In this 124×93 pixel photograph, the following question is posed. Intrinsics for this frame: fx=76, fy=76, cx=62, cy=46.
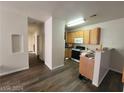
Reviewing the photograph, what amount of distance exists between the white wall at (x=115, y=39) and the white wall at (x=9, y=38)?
3.96 meters

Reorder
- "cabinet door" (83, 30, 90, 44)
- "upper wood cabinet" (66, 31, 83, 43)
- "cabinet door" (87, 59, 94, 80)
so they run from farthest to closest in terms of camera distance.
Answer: "upper wood cabinet" (66, 31, 83, 43) → "cabinet door" (83, 30, 90, 44) → "cabinet door" (87, 59, 94, 80)

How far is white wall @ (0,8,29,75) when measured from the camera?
9.30ft

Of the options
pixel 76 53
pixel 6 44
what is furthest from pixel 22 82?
pixel 76 53

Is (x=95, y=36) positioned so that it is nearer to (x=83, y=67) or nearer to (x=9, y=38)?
(x=83, y=67)

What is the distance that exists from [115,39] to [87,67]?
2.10 meters

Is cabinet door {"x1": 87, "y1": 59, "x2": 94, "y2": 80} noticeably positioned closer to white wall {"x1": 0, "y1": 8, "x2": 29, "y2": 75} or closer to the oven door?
the oven door

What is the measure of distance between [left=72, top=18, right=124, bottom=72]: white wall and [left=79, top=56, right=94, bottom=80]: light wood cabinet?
1839 mm

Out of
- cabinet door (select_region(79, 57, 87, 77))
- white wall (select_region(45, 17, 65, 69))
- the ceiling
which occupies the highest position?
the ceiling

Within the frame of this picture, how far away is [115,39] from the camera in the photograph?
11.6ft

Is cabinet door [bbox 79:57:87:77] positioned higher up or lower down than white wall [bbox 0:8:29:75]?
lower down

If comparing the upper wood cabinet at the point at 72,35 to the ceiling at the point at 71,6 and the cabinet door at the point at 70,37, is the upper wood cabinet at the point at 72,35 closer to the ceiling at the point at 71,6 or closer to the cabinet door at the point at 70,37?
the cabinet door at the point at 70,37

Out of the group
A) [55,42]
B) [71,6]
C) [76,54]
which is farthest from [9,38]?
[76,54]

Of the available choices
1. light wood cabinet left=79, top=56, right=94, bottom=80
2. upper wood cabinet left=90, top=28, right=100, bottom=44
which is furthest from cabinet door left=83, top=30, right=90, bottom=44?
light wood cabinet left=79, top=56, right=94, bottom=80

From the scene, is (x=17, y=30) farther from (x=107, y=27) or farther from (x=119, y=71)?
(x=119, y=71)
